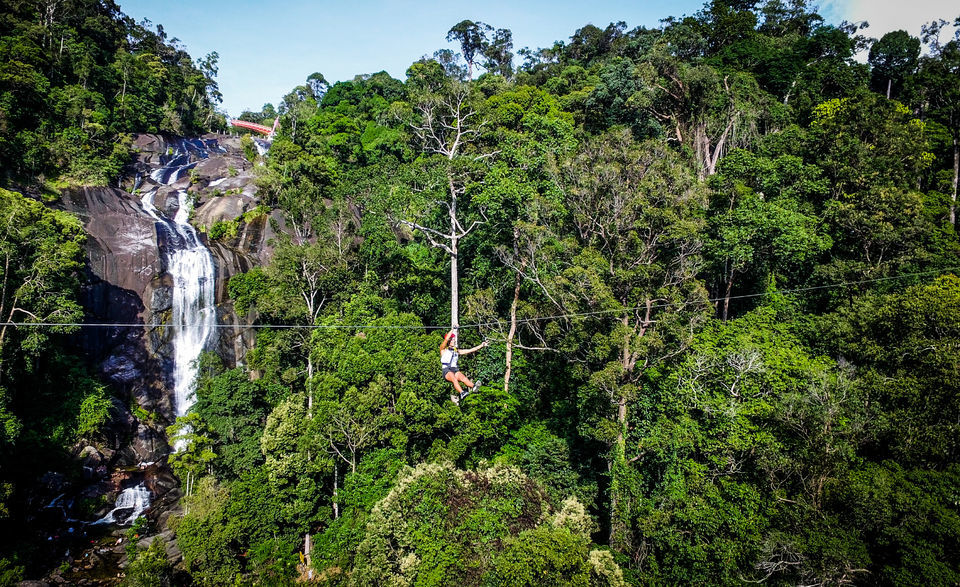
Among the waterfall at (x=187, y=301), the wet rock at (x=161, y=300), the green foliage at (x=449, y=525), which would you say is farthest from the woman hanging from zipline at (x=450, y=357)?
the wet rock at (x=161, y=300)

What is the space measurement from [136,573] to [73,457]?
8846mm

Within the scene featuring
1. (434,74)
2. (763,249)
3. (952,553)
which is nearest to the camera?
(952,553)

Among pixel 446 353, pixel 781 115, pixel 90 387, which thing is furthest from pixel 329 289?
pixel 781 115

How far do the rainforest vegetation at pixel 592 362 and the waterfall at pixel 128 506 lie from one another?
3.21 m

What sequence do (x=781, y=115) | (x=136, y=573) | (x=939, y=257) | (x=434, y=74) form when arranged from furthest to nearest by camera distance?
(x=434, y=74) < (x=781, y=115) < (x=939, y=257) < (x=136, y=573)

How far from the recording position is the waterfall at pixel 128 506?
20.0m

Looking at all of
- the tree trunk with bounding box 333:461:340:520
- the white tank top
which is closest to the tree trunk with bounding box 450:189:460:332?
the white tank top

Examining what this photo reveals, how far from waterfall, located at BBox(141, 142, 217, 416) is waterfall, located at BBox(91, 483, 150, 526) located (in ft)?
13.2

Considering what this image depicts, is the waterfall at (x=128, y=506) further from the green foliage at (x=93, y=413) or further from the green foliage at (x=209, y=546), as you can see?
the green foliage at (x=209, y=546)

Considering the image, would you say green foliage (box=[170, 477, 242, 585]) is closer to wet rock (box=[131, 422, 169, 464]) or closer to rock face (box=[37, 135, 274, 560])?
rock face (box=[37, 135, 274, 560])

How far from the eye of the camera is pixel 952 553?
10320mm

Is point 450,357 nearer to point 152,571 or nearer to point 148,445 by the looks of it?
point 152,571

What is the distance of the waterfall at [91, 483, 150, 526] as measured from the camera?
20031 mm

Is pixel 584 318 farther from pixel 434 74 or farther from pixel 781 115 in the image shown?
pixel 434 74
